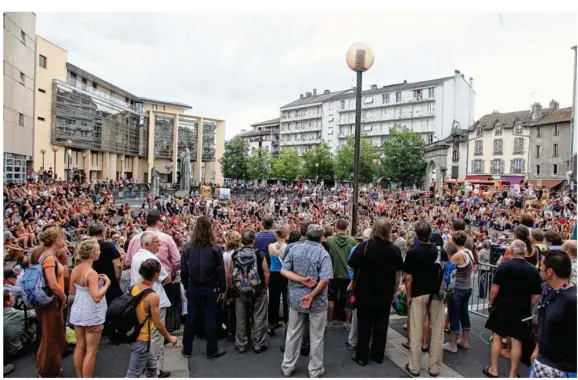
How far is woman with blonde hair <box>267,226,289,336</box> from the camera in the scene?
17.1 ft

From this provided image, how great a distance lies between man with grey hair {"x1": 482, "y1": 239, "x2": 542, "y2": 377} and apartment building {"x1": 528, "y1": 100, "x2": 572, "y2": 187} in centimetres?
4344

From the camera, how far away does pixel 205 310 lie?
180 inches

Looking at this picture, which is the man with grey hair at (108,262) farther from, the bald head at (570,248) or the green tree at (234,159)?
the green tree at (234,159)

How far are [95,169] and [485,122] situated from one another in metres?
47.7

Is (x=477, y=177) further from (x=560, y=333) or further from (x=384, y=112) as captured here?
(x=560, y=333)

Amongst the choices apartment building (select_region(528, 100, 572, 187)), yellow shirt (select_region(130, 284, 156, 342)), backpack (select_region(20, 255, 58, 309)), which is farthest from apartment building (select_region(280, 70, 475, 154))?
backpack (select_region(20, 255, 58, 309))

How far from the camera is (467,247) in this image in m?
5.30

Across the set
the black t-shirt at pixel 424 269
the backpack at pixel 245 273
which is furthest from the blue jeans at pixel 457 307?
the backpack at pixel 245 273

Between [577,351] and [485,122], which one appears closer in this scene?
[577,351]

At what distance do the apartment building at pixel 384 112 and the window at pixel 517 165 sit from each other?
18028mm

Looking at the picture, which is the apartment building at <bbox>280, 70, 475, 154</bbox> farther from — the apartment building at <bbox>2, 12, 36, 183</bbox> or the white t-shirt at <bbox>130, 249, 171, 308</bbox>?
the white t-shirt at <bbox>130, 249, 171, 308</bbox>

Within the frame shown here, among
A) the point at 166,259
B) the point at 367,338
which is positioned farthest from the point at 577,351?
the point at 166,259

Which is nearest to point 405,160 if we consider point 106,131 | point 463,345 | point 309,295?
point 106,131

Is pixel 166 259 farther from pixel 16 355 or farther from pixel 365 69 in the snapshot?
pixel 365 69
